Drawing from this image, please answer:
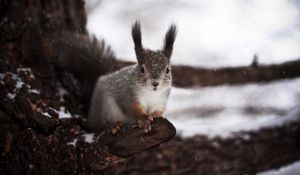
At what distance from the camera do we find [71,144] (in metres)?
1.52

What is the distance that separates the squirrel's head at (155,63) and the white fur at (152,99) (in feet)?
0.15

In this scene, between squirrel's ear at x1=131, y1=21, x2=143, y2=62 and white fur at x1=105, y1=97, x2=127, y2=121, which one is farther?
white fur at x1=105, y1=97, x2=127, y2=121

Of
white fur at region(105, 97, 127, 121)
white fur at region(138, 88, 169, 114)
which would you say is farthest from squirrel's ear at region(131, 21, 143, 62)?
white fur at region(105, 97, 127, 121)

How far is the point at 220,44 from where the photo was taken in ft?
9.19

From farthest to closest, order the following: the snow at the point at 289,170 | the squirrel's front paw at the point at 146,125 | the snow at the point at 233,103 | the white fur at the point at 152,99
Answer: the snow at the point at 233,103
the snow at the point at 289,170
the white fur at the point at 152,99
the squirrel's front paw at the point at 146,125

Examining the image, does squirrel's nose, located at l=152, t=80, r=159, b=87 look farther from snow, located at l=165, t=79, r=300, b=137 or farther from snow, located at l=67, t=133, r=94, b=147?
snow, located at l=165, t=79, r=300, b=137

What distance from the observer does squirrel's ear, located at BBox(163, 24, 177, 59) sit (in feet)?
5.01

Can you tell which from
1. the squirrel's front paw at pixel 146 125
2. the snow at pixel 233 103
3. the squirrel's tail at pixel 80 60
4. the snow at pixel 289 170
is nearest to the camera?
the squirrel's front paw at pixel 146 125

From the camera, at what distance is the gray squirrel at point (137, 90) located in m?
1.55

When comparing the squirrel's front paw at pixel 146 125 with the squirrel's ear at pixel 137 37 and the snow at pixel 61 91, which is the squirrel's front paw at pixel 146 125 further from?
the snow at pixel 61 91

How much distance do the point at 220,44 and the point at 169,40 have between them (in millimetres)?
1289

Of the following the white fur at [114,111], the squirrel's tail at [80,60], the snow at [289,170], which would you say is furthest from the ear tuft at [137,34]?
the snow at [289,170]

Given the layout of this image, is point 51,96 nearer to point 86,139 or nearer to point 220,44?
point 86,139

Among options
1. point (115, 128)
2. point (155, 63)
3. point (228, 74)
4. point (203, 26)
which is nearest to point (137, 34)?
point (155, 63)
